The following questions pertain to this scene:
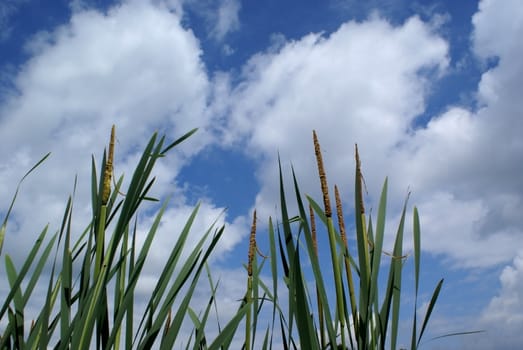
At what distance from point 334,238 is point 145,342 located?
76cm

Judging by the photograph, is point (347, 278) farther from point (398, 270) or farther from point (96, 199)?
point (96, 199)

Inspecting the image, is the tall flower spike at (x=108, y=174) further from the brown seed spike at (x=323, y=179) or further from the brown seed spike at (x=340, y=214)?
the brown seed spike at (x=340, y=214)

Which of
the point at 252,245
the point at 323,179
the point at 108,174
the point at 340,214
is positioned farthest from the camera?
the point at 252,245

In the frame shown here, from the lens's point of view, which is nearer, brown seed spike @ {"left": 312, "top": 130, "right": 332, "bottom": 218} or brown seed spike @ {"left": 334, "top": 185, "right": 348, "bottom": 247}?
brown seed spike @ {"left": 312, "top": 130, "right": 332, "bottom": 218}

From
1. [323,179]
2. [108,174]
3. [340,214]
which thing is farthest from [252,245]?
[108,174]

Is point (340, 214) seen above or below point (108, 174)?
above

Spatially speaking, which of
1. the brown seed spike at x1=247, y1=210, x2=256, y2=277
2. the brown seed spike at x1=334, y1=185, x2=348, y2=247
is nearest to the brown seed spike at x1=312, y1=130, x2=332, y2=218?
the brown seed spike at x1=334, y1=185, x2=348, y2=247

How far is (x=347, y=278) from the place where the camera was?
1985 millimetres

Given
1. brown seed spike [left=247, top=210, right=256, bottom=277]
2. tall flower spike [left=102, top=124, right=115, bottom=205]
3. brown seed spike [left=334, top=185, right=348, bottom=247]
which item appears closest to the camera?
tall flower spike [left=102, top=124, right=115, bottom=205]

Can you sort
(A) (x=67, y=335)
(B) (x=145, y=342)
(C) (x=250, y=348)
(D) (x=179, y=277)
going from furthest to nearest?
(C) (x=250, y=348) → (D) (x=179, y=277) → (B) (x=145, y=342) → (A) (x=67, y=335)

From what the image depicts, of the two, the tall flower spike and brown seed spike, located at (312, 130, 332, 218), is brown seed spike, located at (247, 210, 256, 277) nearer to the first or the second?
brown seed spike, located at (312, 130, 332, 218)

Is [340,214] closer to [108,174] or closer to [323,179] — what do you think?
[323,179]

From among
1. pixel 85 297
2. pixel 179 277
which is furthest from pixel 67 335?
pixel 179 277

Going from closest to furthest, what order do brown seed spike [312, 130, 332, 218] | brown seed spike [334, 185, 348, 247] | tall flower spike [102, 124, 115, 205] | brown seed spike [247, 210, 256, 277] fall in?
tall flower spike [102, 124, 115, 205], brown seed spike [312, 130, 332, 218], brown seed spike [334, 185, 348, 247], brown seed spike [247, 210, 256, 277]
